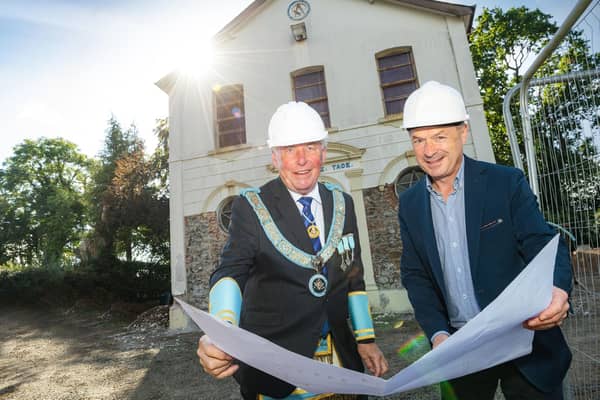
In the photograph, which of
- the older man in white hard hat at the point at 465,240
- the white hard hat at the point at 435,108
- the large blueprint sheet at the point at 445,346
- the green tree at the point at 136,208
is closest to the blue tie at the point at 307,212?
the older man in white hard hat at the point at 465,240

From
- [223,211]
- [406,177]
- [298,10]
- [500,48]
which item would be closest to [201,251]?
[223,211]

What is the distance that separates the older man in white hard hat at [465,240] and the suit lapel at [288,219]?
69 cm

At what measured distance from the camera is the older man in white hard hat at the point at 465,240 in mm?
1565

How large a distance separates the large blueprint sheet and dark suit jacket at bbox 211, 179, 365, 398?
0.43 m

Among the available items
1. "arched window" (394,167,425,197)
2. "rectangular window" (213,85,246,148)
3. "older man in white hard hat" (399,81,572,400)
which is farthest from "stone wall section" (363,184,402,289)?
"older man in white hard hat" (399,81,572,400)

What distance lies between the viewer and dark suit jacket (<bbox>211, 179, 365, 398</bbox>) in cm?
160

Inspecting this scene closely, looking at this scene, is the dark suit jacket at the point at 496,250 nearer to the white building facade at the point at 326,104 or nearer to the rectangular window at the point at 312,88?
the white building facade at the point at 326,104

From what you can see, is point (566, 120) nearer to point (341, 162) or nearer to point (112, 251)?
point (341, 162)

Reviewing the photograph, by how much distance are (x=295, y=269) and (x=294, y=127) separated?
2.52 ft

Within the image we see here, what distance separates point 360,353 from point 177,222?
9.30 metres

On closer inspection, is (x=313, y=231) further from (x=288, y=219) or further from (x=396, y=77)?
(x=396, y=77)

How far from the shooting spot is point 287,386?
1.59 metres

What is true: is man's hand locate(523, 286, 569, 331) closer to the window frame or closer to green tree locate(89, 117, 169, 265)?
the window frame

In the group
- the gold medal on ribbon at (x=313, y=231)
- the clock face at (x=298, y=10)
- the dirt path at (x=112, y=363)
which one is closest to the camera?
the gold medal on ribbon at (x=313, y=231)
